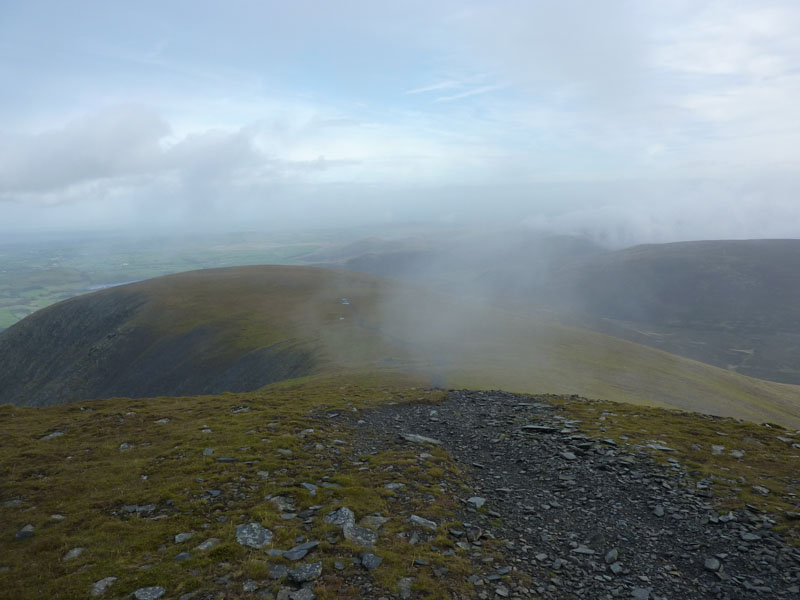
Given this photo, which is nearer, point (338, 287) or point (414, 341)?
point (414, 341)

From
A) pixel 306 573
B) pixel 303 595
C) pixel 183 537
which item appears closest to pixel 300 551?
pixel 306 573

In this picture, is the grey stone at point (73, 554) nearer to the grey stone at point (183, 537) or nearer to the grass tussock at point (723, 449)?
the grey stone at point (183, 537)

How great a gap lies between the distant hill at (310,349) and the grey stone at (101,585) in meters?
37.5

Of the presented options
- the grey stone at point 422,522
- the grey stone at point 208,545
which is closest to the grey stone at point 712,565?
the grey stone at point 422,522

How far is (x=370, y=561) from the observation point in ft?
41.2

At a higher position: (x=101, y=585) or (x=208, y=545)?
(x=101, y=585)

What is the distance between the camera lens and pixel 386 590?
37.8 feet

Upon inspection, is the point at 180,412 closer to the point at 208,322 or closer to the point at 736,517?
the point at 736,517

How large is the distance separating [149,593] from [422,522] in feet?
28.4

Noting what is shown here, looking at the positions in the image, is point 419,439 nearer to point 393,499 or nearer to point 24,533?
point 393,499

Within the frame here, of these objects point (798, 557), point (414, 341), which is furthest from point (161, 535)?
point (414, 341)

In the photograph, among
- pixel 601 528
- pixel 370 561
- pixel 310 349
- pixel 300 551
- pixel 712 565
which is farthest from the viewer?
pixel 310 349

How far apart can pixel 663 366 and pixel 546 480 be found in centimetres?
8463

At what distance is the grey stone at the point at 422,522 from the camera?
1495 centimetres
